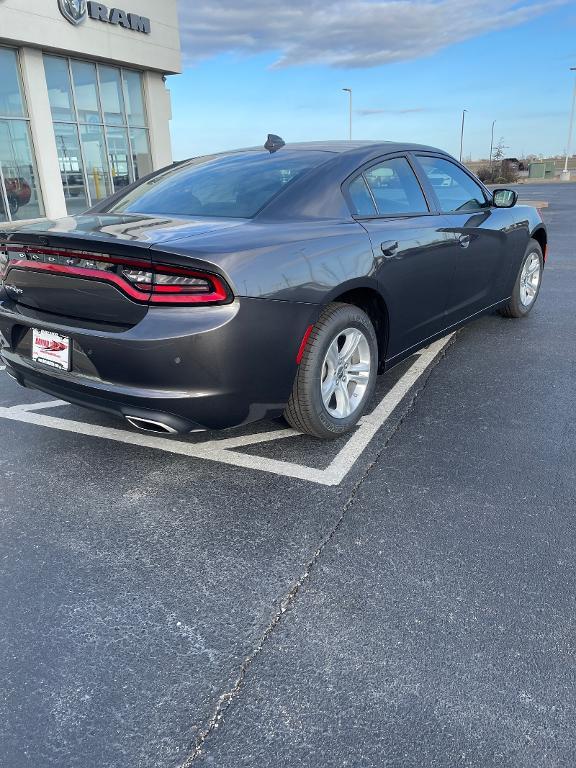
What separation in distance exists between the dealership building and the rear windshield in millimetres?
12468

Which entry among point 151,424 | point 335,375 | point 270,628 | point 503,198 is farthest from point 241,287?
point 503,198

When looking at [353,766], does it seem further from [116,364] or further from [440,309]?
[440,309]

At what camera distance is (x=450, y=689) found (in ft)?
5.70

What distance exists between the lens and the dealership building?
14.3 metres

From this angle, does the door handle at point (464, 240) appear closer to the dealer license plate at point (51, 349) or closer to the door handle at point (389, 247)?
the door handle at point (389, 247)

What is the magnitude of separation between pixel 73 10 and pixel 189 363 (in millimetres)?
16164

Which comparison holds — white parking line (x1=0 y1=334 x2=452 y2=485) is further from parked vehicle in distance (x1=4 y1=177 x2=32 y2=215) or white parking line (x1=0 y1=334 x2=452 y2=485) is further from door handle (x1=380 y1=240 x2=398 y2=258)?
parked vehicle in distance (x1=4 y1=177 x2=32 y2=215)

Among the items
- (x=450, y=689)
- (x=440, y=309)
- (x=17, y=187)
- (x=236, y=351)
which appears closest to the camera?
(x=450, y=689)

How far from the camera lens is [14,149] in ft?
48.0

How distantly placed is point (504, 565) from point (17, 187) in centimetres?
1562

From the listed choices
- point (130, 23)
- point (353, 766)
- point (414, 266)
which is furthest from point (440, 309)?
point (130, 23)

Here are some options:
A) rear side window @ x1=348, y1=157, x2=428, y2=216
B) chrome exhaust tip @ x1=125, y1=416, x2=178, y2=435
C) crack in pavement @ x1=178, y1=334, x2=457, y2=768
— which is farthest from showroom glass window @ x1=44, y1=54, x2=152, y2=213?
crack in pavement @ x1=178, y1=334, x2=457, y2=768

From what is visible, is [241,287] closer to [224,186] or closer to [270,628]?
[224,186]

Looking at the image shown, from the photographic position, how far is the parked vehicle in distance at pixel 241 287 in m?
2.51
